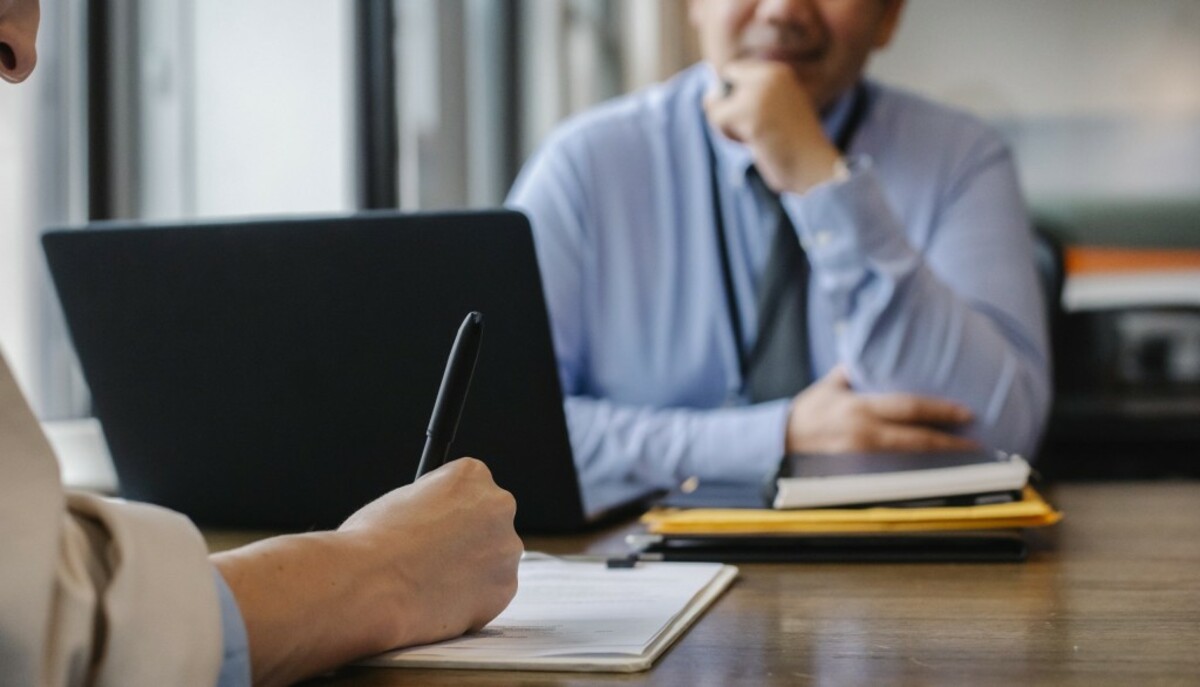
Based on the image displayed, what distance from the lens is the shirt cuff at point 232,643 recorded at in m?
0.51

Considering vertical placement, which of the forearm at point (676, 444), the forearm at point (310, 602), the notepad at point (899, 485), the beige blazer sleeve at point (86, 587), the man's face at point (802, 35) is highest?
the man's face at point (802, 35)

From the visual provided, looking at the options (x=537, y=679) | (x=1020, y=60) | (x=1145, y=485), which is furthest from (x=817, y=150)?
(x=1020, y=60)

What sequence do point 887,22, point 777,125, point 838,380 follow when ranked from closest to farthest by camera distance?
point 838,380 < point 777,125 < point 887,22

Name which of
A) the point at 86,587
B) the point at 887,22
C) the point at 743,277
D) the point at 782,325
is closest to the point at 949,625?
the point at 86,587

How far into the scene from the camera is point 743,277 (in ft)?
5.76

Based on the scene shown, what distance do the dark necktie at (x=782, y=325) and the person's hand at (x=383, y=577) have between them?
0.95 m

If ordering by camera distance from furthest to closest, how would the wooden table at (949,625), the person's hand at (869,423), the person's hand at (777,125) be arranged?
the person's hand at (777,125)
the person's hand at (869,423)
the wooden table at (949,625)

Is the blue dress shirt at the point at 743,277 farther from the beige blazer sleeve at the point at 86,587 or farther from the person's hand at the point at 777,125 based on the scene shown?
the beige blazer sleeve at the point at 86,587

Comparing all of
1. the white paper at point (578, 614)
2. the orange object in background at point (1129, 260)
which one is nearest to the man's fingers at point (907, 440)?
the white paper at point (578, 614)

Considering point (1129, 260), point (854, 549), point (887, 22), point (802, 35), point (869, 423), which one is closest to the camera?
point (854, 549)

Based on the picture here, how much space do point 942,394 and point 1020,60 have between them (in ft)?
6.49

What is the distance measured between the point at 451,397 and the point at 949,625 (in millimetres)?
297

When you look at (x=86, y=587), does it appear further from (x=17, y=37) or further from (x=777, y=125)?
(x=777, y=125)

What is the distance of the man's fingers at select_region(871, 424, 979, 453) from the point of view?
4.33 ft
